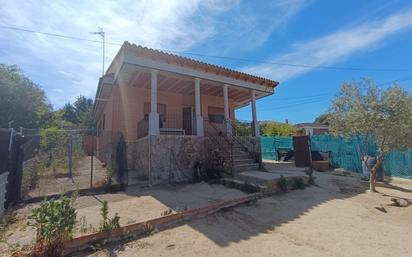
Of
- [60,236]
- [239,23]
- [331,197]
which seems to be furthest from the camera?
[239,23]

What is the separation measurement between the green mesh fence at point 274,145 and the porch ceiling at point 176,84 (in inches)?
238

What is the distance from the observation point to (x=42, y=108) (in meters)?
22.8

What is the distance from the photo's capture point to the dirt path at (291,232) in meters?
3.77

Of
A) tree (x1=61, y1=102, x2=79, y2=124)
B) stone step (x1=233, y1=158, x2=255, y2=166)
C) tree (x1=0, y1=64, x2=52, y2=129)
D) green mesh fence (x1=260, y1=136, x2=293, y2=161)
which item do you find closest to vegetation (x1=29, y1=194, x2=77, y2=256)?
stone step (x1=233, y1=158, x2=255, y2=166)

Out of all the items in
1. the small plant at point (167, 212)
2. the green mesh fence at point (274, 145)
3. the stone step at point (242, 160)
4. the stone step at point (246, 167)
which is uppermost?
the green mesh fence at point (274, 145)

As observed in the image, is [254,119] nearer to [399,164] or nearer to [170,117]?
[170,117]

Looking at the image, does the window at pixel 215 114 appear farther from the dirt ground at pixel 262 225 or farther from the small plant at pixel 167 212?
the small plant at pixel 167 212

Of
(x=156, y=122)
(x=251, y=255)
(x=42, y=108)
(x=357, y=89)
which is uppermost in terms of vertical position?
(x=42, y=108)

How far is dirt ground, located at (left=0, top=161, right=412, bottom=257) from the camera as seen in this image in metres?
3.81

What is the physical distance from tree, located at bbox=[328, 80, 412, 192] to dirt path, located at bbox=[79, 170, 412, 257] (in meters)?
2.24

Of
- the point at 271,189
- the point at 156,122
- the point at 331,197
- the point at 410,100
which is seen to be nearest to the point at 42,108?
the point at 156,122

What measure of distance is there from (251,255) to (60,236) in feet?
8.99

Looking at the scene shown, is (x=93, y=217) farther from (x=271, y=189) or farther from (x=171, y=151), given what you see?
(x=271, y=189)

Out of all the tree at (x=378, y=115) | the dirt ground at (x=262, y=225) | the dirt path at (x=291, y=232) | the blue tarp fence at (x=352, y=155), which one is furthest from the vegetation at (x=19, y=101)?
the blue tarp fence at (x=352, y=155)
